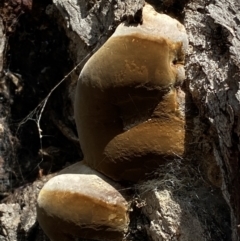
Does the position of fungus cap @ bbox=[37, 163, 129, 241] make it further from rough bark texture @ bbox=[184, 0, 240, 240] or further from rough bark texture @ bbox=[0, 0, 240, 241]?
rough bark texture @ bbox=[184, 0, 240, 240]

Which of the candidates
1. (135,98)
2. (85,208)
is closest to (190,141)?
(135,98)

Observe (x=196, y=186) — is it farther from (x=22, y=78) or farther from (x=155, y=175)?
(x=22, y=78)

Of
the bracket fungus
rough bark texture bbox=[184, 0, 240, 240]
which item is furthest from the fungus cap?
rough bark texture bbox=[184, 0, 240, 240]

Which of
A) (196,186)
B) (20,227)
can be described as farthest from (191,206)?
(20,227)

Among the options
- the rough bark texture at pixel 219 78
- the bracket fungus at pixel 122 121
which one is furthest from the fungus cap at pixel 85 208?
the rough bark texture at pixel 219 78

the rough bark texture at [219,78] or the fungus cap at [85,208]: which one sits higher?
the rough bark texture at [219,78]

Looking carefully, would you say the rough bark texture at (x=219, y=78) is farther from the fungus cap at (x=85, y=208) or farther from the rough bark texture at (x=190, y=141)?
the fungus cap at (x=85, y=208)

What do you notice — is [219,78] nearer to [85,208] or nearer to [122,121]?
[122,121]
